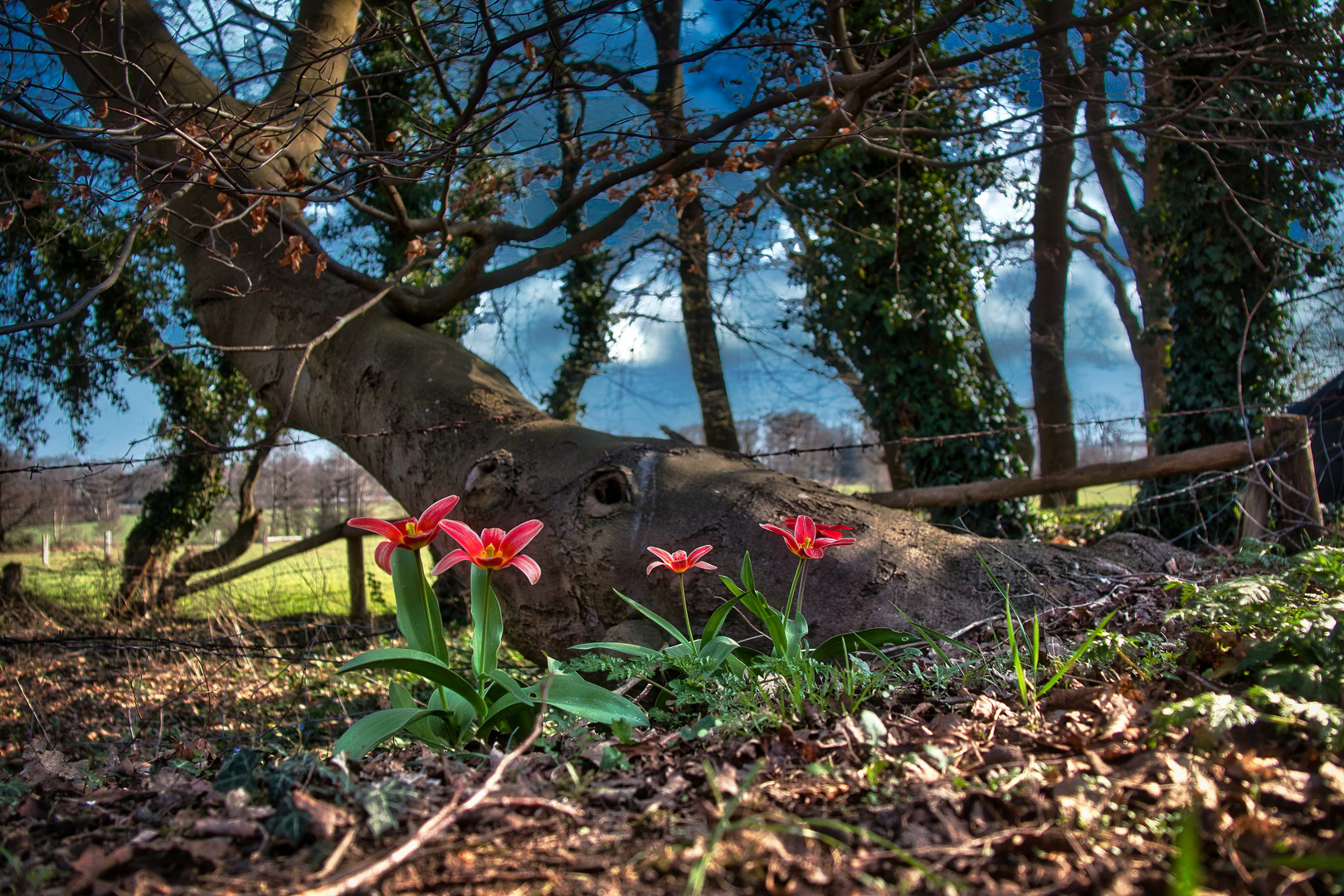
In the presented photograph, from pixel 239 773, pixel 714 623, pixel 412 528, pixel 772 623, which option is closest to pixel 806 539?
pixel 772 623

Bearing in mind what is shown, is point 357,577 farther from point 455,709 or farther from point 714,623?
point 714,623

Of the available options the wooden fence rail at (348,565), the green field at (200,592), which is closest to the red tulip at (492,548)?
the green field at (200,592)

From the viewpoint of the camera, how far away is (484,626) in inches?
78.0

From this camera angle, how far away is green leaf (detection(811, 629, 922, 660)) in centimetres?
212

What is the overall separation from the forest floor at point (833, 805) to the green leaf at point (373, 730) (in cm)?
7

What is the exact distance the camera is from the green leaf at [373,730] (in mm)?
1675

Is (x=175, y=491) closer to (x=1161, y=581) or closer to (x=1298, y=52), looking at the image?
(x=1161, y=581)

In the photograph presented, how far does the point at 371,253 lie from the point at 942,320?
6794mm

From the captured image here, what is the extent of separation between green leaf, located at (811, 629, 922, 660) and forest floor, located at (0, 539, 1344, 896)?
0.21 meters

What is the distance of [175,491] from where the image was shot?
8.62 metres

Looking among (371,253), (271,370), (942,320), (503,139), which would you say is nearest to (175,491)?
(371,253)

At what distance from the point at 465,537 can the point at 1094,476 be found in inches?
150

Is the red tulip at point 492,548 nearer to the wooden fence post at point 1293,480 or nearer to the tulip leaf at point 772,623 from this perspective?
the tulip leaf at point 772,623

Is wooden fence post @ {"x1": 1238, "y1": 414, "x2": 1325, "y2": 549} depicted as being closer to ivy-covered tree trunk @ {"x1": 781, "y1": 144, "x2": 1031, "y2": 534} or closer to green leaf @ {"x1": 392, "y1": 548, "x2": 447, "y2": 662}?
ivy-covered tree trunk @ {"x1": 781, "y1": 144, "x2": 1031, "y2": 534}
